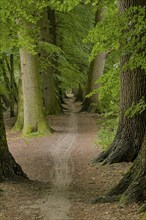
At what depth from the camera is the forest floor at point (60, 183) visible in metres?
6.46

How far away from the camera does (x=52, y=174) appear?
10531 millimetres

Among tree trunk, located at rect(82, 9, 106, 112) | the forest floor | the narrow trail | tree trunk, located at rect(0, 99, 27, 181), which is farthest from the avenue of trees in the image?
tree trunk, located at rect(82, 9, 106, 112)

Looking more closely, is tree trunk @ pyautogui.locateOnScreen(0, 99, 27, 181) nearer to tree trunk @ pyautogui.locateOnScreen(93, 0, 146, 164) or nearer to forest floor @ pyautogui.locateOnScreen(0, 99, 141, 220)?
forest floor @ pyautogui.locateOnScreen(0, 99, 141, 220)

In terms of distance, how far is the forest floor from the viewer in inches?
254

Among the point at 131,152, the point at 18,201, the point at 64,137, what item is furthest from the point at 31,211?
the point at 64,137

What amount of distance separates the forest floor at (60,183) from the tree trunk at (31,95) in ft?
2.62

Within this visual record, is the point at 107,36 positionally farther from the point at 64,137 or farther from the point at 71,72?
the point at 71,72

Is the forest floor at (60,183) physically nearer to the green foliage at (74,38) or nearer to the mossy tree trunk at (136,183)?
the mossy tree trunk at (136,183)

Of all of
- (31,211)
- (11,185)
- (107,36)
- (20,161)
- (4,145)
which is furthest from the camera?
(20,161)

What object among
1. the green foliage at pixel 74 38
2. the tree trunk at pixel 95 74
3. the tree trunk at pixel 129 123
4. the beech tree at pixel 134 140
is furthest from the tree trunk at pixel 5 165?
the tree trunk at pixel 95 74

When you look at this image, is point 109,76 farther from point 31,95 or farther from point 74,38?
point 74,38

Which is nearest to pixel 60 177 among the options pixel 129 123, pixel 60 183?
pixel 60 183

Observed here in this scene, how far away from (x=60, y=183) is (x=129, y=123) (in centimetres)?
262

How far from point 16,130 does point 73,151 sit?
6054mm
